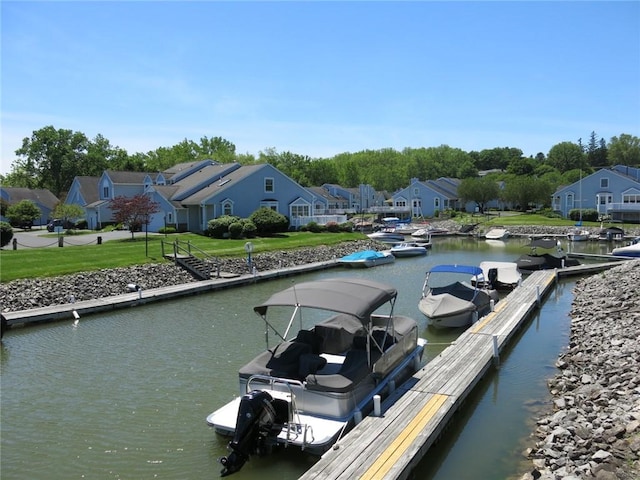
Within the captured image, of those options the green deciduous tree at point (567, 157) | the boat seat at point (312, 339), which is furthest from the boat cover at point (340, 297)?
the green deciduous tree at point (567, 157)

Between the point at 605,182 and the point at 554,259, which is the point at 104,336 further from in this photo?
the point at 605,182

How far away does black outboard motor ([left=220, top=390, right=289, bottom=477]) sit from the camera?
9789mm

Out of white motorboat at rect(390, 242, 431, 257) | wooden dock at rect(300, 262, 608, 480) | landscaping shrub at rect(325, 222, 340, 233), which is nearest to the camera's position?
wooden dock at rect(300, 262, 608, 480)

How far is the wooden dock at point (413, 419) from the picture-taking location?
908 cm

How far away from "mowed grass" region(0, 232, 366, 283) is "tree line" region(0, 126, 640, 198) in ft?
197

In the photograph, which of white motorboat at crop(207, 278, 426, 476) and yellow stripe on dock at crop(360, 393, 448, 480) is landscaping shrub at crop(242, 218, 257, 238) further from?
yellow stripe on dock at crop(360, 393, 448, 480)

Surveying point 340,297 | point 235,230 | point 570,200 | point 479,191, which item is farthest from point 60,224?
point 570,200

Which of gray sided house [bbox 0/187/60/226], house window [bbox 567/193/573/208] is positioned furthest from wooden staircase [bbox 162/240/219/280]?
house window [bbox 567/193/573/208]

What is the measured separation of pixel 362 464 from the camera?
9.12 m

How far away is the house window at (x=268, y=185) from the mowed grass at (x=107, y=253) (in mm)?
8702

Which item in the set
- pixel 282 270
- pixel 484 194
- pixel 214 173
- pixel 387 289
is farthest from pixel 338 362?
pixel 484 194

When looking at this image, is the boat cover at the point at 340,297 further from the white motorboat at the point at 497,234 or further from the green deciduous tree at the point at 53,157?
the green deciduous tree at the point at 53,157

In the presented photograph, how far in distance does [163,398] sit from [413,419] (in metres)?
6.77

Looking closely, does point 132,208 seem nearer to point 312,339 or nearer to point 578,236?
point 312,339
